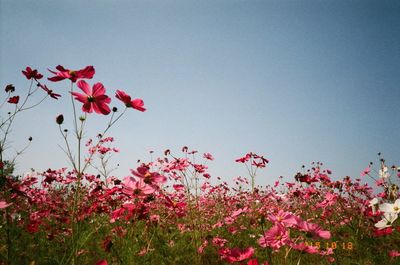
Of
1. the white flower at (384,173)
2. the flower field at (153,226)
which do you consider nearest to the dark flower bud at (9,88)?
the flower field at (153,226)

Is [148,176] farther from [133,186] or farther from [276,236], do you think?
[276,236]

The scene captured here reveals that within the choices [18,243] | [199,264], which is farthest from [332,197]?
[18,243]

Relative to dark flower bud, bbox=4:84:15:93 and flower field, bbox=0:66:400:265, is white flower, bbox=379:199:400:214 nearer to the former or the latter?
flower field, bbox=0:66:400:265

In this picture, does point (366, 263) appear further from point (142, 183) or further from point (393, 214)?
point (142, 183)

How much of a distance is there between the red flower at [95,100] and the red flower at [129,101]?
0.09m

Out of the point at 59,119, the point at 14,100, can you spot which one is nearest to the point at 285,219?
the point at 59,119

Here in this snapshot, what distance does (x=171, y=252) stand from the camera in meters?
3.28

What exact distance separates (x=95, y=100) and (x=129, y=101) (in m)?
0.20

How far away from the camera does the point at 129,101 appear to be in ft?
5.30

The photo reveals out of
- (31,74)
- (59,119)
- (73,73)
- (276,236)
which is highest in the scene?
(31,74)

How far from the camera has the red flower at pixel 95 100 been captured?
5.13ft

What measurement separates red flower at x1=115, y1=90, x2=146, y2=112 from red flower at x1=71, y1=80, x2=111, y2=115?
0.30ft

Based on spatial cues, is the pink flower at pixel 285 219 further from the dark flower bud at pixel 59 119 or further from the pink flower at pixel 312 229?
the dark flower bud at pixel 59 119

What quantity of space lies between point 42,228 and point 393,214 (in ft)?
13.6
